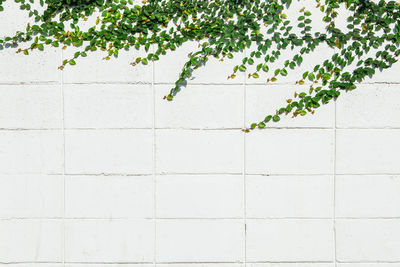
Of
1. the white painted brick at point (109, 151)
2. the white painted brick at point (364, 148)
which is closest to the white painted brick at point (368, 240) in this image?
the white painted brick at point (364, 148)

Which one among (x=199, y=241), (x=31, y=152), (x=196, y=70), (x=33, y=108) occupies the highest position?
(x=196, y=70)

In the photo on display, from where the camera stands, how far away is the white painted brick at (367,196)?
2.43m

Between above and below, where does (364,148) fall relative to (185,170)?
above

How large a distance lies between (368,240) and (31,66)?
225 centimetres

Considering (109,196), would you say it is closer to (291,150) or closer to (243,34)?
(291,150)

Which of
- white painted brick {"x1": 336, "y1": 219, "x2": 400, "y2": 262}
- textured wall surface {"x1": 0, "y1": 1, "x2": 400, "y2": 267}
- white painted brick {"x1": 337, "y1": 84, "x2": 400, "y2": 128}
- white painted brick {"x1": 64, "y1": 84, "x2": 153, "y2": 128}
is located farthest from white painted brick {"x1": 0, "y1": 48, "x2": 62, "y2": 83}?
white painted brick {"x1": 336, "y1": 219, "x2": 400, "y2": 262}

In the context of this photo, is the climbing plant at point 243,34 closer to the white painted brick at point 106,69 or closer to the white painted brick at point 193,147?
the white painted brick at point 106,69

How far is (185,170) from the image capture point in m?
2.43

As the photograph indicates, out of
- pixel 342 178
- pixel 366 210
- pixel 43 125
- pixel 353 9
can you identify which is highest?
pixel 353 9

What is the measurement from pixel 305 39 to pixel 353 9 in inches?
12.9

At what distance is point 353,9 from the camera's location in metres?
2.39

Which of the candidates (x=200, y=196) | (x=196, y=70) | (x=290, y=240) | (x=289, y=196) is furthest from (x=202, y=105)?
(x=290, y=240)

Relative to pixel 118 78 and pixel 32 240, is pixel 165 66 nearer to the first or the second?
pixel 118 78

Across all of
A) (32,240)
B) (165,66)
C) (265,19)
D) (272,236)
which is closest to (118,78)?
(165,66)
